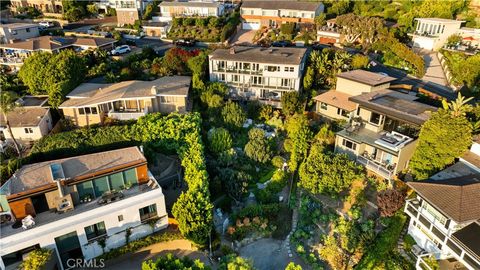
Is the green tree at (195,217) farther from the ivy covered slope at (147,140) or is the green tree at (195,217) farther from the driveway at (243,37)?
the driveway at (243,37)

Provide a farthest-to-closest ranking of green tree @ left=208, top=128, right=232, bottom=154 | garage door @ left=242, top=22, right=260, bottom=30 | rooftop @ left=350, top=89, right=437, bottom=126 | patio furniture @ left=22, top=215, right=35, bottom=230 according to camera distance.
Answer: garage door @ left=242, top=22, right=260, bottom=30
green tree @ left=208, top=128, right=232, bottom=154
rooftop @ left=350, top=89, right=437, bottom=126
patio furniture @ left=22, top=215, right=35, bottom=230

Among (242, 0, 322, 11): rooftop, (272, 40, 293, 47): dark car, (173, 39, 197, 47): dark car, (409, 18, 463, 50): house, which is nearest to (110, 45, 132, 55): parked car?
(173, 39, 197, 47): dark car

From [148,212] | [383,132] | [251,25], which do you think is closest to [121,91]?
[148,212]

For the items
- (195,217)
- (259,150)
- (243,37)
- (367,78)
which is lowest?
(195,217)

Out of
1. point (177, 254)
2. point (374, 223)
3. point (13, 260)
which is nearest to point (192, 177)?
point (177, 254)

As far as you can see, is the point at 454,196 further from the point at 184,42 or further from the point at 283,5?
the point at 283,5

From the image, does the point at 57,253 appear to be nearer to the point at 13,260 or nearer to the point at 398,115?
the point at 13,260

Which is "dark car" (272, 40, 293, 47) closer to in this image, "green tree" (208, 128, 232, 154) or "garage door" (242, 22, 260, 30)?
"garage door" (242, 22, 260, 30)
